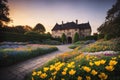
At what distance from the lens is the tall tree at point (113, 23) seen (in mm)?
15477

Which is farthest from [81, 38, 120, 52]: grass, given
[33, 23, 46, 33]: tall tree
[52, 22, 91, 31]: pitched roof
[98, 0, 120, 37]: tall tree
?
[33, 23, 46, 33]: tall tree

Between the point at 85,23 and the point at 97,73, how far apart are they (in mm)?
43831

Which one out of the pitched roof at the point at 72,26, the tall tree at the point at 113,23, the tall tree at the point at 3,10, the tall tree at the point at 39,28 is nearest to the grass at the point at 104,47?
the tall tree at the point at 3,10

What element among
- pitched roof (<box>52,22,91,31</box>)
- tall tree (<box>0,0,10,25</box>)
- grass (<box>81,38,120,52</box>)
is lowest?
grass (<box>81,38,120,52</box>)

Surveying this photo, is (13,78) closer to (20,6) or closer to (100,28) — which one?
(20,6)

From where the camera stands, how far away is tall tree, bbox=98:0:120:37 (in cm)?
1548

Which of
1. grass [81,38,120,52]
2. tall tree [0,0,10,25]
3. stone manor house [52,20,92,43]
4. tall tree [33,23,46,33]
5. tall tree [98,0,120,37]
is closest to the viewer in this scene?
tall tree [0,0,10,25]

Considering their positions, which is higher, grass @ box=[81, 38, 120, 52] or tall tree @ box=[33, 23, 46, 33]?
tall tree @ box=[33, 23, 46, 33]

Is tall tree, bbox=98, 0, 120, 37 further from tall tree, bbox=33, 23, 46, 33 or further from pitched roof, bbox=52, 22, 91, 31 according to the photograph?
tall tree, bbox=33, 23, 46, 33

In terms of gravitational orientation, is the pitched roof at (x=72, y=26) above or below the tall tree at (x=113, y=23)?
above

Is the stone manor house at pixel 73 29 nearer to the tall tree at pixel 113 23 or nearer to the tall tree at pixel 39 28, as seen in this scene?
the tall tree at pixel 39 28

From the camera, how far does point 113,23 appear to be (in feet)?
53.3

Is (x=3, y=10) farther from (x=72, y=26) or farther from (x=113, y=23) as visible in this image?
(x=72, y=26)

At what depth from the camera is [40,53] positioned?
894 centimetres
